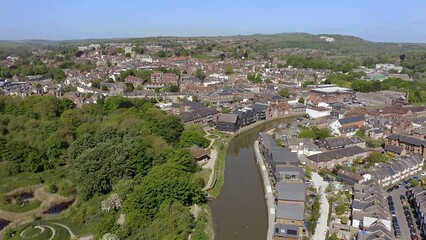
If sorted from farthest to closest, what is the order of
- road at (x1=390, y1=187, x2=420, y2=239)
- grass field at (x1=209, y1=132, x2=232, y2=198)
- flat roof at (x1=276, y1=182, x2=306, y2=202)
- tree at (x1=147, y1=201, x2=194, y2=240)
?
1. grass field at (x1=209, y1=132, x2=232, y2=198)
2. flat roof at (x1=276, y1=182, x2=306, y2=202)
3. road at (x1=390, y1=187, x2=420, y2=239)
4. tree at (x1=147, y1=201, x2=194, y2=240)

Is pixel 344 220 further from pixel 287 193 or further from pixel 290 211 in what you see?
pixel 287 193

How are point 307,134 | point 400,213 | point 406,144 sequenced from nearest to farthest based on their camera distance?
point 400,213, point 406,144, point 307,134

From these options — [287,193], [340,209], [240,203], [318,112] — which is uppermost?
[318,112]

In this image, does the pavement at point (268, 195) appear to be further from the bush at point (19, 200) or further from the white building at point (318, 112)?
the bush at point (19, 200)

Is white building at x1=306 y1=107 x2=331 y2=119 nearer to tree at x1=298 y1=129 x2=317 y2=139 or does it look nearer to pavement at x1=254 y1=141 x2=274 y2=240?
tree at x1=298 y1=129 x2=317 y2=139

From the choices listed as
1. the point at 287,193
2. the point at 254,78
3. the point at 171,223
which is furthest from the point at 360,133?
the point at 254,78

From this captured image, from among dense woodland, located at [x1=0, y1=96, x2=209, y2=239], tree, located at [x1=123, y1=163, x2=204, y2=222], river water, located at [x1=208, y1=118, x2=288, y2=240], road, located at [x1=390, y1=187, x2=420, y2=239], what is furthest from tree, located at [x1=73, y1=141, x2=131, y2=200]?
road, located at [x1=390, y1=187, x2=420, y2=239]
